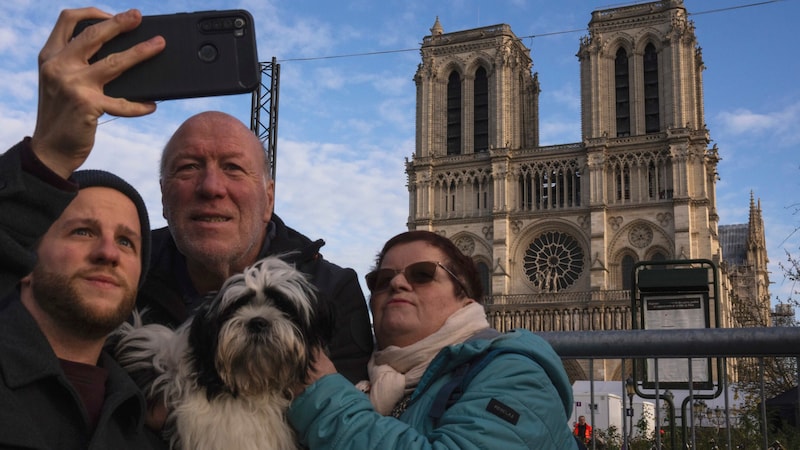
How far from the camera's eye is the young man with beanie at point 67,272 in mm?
1769

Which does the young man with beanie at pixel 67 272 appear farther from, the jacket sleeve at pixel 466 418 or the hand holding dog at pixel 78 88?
the jacket sleeve at pixel 466 418

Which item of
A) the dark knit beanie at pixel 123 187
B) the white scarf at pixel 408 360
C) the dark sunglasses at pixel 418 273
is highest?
the dark knit beanie at pixel 123 187

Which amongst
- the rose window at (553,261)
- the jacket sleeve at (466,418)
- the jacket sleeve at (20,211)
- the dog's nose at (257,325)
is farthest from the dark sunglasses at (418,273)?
A: the rose window at (553,261)

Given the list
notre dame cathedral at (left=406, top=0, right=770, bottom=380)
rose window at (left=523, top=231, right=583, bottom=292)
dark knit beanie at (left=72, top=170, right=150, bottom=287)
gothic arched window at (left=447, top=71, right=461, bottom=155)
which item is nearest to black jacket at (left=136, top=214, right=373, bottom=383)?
dark knit beanie at (left=72, top=170, right=150, bottom=287)

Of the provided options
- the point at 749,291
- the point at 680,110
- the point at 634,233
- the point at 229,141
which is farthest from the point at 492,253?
the point at 229,141

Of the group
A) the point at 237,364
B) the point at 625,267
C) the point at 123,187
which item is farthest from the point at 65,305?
the point at 625,267

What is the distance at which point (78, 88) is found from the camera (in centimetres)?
171

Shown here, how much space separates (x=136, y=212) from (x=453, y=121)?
47.6 m

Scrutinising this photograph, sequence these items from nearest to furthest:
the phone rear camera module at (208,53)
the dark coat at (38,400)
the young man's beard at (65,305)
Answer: the phone rear camera module at (208,53) → the dark coat at (38,400) → the young man's beard at (65,305)

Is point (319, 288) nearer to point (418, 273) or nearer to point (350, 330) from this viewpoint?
point (350, 330)

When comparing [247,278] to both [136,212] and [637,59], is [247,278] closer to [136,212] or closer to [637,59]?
[136,212]

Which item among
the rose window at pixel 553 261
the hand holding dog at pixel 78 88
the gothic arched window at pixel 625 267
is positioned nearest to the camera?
the hand holding dog at pixel 78 88

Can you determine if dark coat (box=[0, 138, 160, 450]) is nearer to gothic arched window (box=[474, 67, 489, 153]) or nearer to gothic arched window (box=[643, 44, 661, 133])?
gothic arched window (box=[643, 44, 661, 133])

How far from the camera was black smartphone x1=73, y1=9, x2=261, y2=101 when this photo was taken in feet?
5.84
